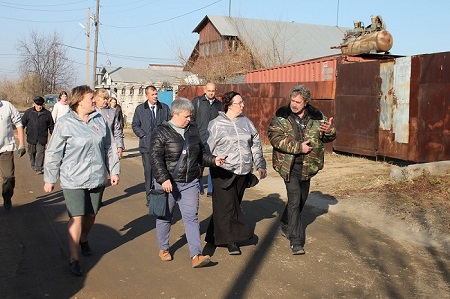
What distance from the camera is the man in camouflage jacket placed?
550 centimetres

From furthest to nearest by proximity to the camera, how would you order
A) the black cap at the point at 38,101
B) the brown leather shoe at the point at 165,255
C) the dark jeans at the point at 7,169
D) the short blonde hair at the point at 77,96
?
the black cap at the point at 38,101
the dark jeans at the point at 7,169
the brown leather shoe at the point at 165,255
the short blonde hair at the point at 77,96

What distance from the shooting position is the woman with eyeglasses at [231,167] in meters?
5.45

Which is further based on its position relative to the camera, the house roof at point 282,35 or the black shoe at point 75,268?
the house roof at point 282,35

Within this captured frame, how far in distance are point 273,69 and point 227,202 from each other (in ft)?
48.0

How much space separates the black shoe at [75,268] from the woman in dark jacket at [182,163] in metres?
0.92

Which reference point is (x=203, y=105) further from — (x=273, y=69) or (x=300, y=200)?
(x=273, y=69)

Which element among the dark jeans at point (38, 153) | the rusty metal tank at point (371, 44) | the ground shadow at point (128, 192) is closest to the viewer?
the ground shadow at point (128, 192)

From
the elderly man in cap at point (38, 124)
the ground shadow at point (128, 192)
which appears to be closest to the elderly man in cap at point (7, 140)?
the ground shadow at point (128, 192)

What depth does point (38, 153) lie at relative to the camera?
11453mm

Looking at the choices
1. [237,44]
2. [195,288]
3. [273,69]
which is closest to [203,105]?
[195,288]

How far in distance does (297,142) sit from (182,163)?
1285mm

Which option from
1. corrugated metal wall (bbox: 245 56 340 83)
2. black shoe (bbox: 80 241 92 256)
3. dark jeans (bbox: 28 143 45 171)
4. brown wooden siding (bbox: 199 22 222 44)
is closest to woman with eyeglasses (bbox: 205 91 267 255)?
black shoe (bbox: 80 241 92 256)

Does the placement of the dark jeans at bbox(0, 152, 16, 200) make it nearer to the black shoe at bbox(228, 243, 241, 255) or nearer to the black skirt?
the black skirt

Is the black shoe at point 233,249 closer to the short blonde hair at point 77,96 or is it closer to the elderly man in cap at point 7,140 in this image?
the short blonde hair at point 77,96
